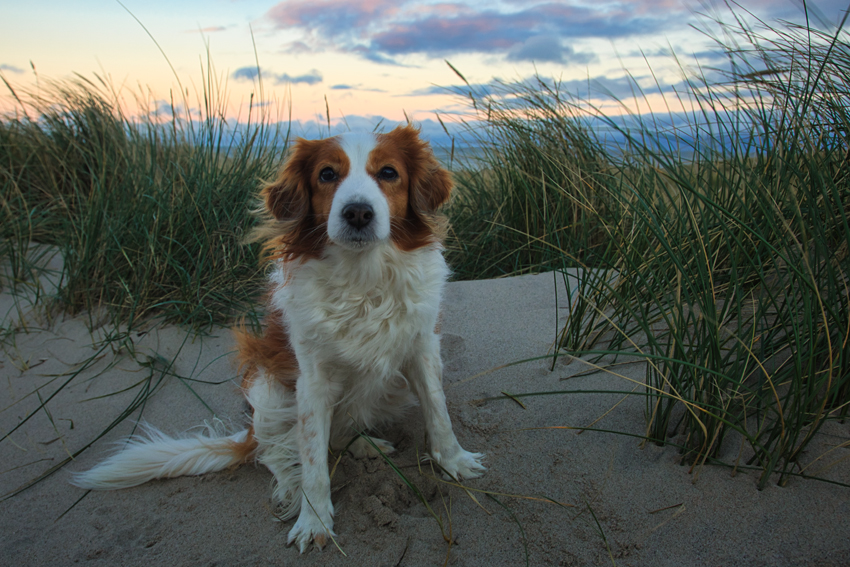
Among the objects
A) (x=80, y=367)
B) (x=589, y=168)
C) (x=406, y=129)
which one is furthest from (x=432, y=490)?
(x=589, y=168)

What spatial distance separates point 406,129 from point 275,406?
57.1 inches

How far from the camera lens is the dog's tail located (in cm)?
246

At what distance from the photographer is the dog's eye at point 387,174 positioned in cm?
218

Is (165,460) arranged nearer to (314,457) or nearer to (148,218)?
(314,457)

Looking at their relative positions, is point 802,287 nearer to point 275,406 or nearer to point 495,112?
point 275,406

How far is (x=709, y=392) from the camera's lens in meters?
1.93

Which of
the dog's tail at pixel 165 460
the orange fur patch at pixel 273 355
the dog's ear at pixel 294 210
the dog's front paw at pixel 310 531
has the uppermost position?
the dog's ear at pixel 294 210

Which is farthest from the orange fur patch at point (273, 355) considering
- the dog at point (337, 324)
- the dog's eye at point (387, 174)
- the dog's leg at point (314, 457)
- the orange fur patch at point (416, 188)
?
the dog's eye at point (387, 174)

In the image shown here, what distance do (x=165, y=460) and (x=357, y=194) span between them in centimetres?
164

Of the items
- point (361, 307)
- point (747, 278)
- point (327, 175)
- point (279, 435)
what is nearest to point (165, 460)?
point (279, 435)

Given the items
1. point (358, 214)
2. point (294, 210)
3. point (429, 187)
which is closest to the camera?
point (358, 214)

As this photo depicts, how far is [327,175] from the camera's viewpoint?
7.13 feet

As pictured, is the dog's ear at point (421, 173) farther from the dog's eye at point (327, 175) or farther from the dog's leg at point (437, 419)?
the dog's leg at point (437, 419)

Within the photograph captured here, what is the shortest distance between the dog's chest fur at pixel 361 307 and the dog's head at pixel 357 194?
0.10 m
